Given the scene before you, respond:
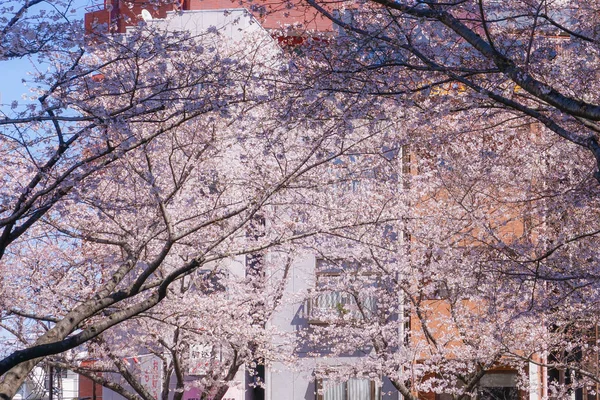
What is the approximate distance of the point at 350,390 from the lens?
984 inches

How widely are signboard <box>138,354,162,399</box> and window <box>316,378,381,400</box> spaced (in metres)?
4.67

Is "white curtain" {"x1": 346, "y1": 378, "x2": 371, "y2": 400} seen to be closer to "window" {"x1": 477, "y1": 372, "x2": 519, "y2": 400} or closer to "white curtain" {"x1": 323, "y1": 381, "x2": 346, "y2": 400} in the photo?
"white curtain" {"x1": 323, "y1": 381, "x2": 346, "y2": 400}

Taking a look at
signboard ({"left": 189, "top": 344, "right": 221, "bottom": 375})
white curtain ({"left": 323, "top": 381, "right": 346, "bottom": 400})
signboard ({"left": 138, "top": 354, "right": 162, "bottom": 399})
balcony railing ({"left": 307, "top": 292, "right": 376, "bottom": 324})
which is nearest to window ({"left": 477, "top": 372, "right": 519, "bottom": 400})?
white curtain ({"left": 323, "top": 381, "right": 346, "bottom": 400})

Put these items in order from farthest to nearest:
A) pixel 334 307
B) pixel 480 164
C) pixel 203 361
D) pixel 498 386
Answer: pixel 498 386
pixel 334 307
pixel 203 361
pixel 480 164

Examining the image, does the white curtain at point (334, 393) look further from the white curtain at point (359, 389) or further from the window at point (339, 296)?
the window at point (339, 296)

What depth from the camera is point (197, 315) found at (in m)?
15.4

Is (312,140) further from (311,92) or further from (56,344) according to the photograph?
(56,344)

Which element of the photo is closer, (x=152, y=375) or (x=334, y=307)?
(x=334, y=307)

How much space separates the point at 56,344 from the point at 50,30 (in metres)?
3.18

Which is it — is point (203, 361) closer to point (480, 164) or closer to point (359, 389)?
point (359, 389)

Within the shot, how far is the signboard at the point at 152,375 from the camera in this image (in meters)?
24.8

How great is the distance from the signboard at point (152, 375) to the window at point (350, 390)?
467cm

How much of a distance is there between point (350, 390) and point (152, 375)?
5.76m

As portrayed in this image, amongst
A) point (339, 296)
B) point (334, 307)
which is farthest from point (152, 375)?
point (339, 296)
